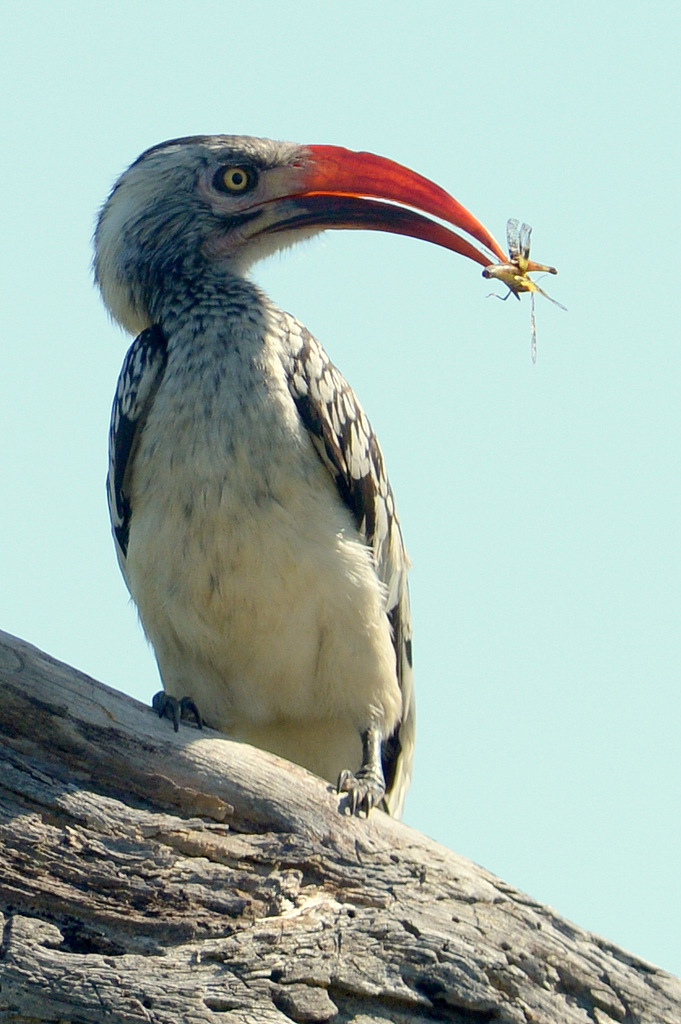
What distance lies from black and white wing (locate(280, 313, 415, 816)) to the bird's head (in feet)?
2.42

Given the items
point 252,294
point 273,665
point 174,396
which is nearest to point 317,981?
point 273,665

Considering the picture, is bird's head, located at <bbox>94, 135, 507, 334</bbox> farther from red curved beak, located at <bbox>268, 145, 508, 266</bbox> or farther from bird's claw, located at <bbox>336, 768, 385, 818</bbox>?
bird's claw, located at <bbox>336, 768, 385, 818</bbox>

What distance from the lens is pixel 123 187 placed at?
8.37 meters

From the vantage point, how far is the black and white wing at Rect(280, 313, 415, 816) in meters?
7.07

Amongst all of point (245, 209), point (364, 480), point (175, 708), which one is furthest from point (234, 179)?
point (175, 708)

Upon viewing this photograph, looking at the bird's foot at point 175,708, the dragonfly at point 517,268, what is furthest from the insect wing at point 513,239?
the bird's foot at point 175,708

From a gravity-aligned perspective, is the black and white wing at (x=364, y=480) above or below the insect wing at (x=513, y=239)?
below

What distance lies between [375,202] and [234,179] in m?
0.88

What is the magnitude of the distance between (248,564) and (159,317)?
185 centimetres

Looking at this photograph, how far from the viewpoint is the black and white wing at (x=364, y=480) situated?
7066mm

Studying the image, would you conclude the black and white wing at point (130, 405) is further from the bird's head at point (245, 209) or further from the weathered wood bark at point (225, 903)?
the weathered wood bark at point (225, 903)

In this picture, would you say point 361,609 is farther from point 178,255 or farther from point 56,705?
point 178,255

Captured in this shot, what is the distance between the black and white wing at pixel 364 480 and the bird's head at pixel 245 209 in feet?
2.42

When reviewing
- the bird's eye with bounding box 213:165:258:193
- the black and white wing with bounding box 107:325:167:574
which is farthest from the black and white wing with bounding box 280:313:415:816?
the bird's eye with bounding box 213:165:258:193
